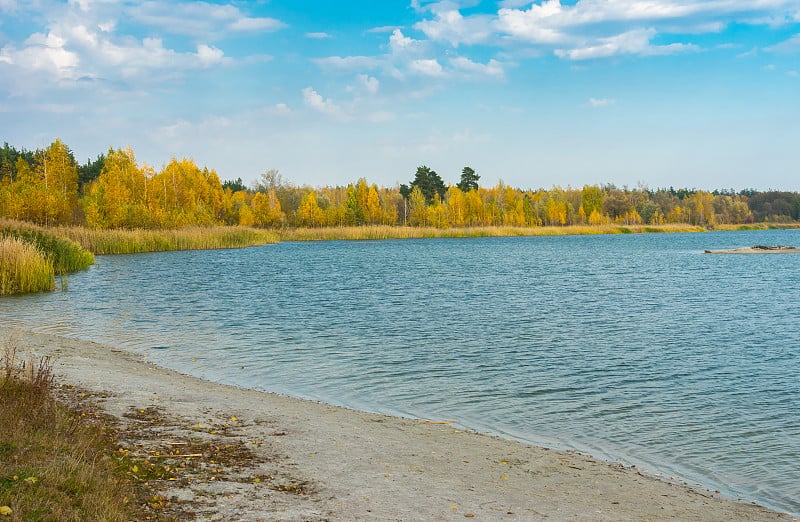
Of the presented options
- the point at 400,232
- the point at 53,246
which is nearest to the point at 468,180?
the point at 400,232

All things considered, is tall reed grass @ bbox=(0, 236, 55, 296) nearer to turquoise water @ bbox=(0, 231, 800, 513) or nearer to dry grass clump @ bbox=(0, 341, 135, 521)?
turquoise water @ bbox=(0, 231, 800, 513)

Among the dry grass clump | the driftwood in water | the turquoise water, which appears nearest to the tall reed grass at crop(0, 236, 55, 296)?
the turquoise water

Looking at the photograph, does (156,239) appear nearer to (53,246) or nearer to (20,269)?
(53,246)

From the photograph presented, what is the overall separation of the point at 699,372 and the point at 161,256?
50.4 metres

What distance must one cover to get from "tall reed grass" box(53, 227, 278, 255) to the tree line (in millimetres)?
4449

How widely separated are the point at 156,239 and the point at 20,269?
3647 centimetres

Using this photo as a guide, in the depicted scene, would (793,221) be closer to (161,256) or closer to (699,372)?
(161,256)

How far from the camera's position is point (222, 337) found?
18766mm

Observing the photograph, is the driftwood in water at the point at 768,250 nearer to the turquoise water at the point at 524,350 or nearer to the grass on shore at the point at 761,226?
the turquoise water at the point at 524,350

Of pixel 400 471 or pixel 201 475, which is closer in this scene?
pixel 201 475

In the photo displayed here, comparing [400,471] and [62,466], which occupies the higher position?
[62,466]

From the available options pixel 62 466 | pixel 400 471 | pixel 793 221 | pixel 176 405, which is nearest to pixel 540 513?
pixel 400 471

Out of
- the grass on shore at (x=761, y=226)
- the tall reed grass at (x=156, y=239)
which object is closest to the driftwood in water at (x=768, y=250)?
the tall reed grass at (x=156, y=239)

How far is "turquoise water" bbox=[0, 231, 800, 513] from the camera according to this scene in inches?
390
